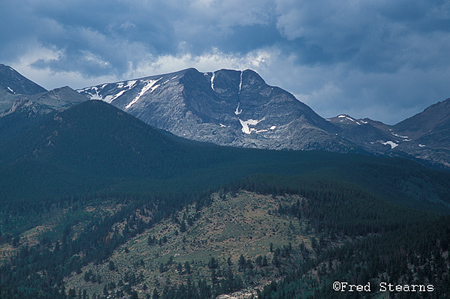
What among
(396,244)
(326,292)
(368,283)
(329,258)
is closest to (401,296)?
(368,283)

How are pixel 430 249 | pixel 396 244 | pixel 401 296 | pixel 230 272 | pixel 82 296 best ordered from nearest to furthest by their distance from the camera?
pixel 401 296
pixel 430 249
pixel 396 244
pixel 230 272
pixel 82 296

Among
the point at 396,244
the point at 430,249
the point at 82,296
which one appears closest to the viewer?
the point at 430,249

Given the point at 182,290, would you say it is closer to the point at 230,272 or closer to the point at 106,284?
the point at 230,272

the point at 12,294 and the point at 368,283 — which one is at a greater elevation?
the point at 368,283

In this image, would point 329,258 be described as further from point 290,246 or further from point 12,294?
point 12,294

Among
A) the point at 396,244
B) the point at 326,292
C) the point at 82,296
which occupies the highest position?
the point at 396,244

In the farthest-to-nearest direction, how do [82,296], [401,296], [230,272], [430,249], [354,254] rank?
[82,296]
[230,272]
[354,254]
[430,249]
[401,296]

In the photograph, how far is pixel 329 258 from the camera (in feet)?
560

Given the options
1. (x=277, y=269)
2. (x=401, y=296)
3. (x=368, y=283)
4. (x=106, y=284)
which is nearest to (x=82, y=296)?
(x=106, y=284)

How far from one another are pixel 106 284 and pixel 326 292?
307 feet

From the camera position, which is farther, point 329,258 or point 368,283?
point 329,258

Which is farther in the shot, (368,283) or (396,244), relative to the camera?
(396,244)

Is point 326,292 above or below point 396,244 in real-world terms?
below

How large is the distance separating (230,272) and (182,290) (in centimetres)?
1857
